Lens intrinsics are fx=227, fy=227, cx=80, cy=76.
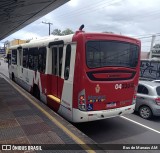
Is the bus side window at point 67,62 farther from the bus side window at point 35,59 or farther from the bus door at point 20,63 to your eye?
the bus door at point 20,63

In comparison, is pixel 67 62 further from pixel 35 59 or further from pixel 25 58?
pixel 25 58

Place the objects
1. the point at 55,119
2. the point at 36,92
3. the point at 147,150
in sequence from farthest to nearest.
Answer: the point at 36,92 < the point at 55,119 < the point at 147,150

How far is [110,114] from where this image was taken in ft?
23.4

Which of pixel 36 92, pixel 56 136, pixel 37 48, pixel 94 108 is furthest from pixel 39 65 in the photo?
pixel 56 136

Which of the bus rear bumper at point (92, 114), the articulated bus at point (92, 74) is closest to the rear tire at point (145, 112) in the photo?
the articulated bus at point (92, 74)

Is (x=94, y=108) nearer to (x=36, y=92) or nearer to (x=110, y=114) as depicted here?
(x=110, y=114)

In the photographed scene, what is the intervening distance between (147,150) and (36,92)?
6.10m

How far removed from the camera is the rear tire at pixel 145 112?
29.9 feet

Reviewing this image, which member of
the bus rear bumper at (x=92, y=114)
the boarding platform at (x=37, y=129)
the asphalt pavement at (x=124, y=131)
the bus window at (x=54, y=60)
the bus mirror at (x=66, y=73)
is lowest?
the asphalt pavement at (x=124, y=131)

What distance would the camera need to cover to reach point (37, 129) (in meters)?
6.14

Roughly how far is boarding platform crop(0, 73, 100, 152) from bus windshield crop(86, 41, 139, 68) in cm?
199

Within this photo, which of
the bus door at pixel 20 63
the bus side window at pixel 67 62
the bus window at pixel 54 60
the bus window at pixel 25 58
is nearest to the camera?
the bus side window at pixel 67 62

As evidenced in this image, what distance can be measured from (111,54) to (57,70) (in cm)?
210

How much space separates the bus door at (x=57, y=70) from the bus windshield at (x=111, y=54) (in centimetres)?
143
